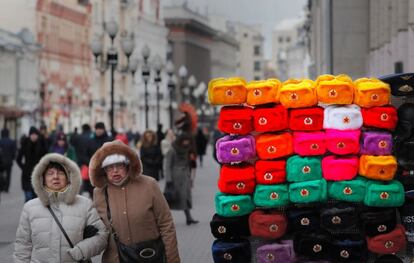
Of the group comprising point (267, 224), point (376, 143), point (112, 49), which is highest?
point (112, 49)

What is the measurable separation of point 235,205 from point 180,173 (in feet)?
36.0

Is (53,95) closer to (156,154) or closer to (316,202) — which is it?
(156,154)

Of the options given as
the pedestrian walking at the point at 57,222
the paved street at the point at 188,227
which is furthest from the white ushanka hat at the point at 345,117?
the paved street at the point at 188,227

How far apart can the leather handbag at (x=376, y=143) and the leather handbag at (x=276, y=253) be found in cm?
91

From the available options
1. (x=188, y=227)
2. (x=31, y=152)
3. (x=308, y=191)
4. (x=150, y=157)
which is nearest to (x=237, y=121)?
(x=308, y=191)

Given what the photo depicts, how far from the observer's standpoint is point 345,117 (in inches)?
344

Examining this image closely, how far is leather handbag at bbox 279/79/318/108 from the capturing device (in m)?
8.74

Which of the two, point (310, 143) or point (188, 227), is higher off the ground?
point (310, 143)

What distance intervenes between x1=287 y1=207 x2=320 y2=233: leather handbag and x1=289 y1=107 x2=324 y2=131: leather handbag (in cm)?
60

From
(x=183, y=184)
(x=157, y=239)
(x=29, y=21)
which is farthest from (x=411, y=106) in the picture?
(x=29, y=21)

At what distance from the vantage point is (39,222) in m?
8.22

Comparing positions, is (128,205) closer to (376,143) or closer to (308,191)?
(308,191)

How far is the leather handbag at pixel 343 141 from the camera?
8.70 meters

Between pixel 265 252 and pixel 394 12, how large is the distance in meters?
22.2
